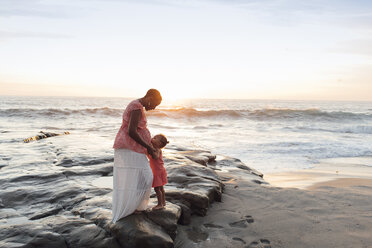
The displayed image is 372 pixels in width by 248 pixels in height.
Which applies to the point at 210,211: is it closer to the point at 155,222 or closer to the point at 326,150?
the point at 155,222

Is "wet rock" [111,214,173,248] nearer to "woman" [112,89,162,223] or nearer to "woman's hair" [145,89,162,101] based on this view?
"woman" [112,89,162,223]

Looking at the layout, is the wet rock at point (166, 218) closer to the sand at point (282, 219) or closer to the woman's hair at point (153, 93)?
the sand at point (282, 219)

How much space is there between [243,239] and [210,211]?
3.35 feet

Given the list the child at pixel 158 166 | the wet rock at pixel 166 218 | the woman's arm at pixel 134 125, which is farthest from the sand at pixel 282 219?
the woman's arm at pixel 134 125

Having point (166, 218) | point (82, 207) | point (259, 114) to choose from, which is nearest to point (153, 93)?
point (166, 218)

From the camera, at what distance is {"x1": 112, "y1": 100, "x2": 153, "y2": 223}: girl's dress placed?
12.2 feet

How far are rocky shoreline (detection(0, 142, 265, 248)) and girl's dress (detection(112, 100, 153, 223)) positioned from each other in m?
0.20

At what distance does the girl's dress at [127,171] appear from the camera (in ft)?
12.2

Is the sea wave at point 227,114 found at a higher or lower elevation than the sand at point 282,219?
higher

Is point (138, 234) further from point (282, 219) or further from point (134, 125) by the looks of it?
point (282, 219)

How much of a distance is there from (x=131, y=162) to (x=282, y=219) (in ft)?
8.60

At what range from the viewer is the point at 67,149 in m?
9.23

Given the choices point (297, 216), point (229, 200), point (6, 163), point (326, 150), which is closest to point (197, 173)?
point (229, 200)

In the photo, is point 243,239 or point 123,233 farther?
point 243,239
